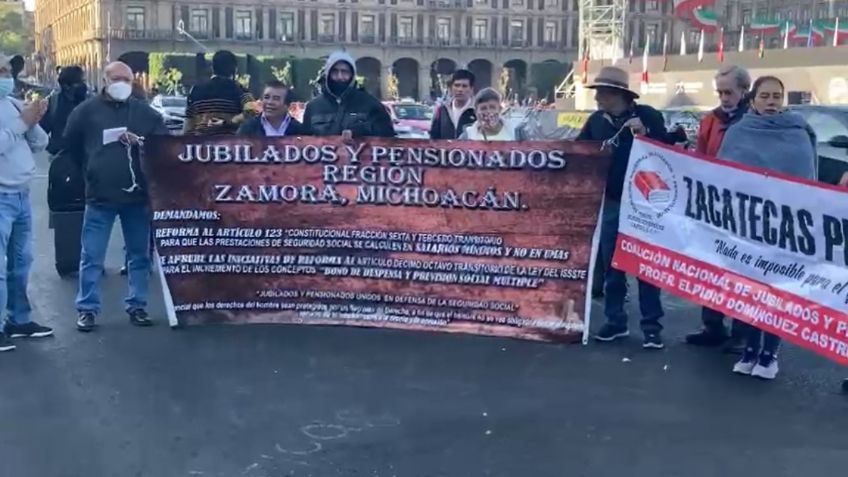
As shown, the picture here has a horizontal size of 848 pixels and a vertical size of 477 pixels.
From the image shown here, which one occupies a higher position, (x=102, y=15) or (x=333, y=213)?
(x=102, y=15)

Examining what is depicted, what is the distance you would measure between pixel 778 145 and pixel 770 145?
0.15ft

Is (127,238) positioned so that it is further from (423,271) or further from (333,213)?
(423,271)

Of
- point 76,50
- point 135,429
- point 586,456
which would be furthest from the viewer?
point 76,50

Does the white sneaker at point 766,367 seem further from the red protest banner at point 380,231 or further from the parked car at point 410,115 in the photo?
the parked car at point 410,115

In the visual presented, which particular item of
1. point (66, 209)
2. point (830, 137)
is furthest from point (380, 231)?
point (830, 137)

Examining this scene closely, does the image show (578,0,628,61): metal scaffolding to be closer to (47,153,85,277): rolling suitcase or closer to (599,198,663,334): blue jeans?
(47,153,85,277): rolling suitcase

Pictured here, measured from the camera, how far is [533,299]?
709cm

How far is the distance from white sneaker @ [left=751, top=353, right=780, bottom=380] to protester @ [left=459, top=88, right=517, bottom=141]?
97.0 inches

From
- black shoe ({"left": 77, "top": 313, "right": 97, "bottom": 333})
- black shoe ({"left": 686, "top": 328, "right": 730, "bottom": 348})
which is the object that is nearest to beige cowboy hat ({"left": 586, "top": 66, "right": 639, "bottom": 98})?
black shoe ({"left": 686, "top": 328, "right": 730, "bottom": 348})

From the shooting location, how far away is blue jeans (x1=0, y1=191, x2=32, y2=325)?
22.9 ft

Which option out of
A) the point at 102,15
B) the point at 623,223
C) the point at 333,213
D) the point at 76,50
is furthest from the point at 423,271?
the point at 76,50

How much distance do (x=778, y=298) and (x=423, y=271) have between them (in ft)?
7.43

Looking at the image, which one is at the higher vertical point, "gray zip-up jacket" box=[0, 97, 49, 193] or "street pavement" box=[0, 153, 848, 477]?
"gray zip-up jacket" box=[0, 97, 49, 193]

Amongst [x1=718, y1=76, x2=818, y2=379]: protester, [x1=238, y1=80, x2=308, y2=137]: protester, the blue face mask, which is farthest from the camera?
[x1=238, y1=80, x2=308, y2=137]: protester
